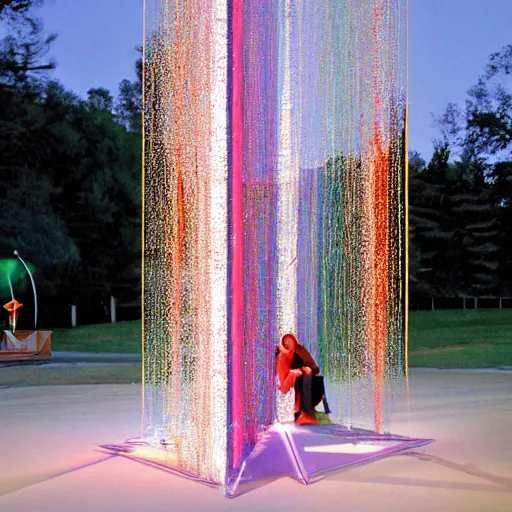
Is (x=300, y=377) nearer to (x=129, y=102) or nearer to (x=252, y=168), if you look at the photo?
(x=252, y=168)

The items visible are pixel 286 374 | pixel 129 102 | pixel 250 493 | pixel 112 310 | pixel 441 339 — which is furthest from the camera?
pixel 129 102

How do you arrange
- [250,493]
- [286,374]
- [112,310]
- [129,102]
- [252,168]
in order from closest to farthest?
[250,493] < [252,168] < [286,374] < [112,310] < [129,102]

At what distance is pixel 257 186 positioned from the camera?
7.31 meters

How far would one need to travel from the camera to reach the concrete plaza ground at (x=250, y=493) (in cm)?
569

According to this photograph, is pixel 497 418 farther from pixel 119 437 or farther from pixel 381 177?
pixel 119 437

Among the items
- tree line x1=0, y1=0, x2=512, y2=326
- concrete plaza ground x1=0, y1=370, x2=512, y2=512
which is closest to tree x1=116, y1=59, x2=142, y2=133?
tree line x1=0, y1=0, x2=512, y2=326

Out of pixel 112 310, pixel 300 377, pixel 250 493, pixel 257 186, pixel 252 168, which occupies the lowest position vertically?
pixel 250 493

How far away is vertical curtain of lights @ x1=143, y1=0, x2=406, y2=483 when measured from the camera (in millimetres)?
5988

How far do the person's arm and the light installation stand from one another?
0.11 meters

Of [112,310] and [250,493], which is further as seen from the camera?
[112,310]

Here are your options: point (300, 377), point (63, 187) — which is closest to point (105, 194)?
point (63, 187)

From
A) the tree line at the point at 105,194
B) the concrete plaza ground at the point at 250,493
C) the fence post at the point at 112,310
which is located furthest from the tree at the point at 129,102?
the concrete plaza ground at the point at 250,493

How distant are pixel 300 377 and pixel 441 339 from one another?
19584 mm

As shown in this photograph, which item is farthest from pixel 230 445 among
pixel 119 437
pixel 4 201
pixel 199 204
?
pixel 4 201
